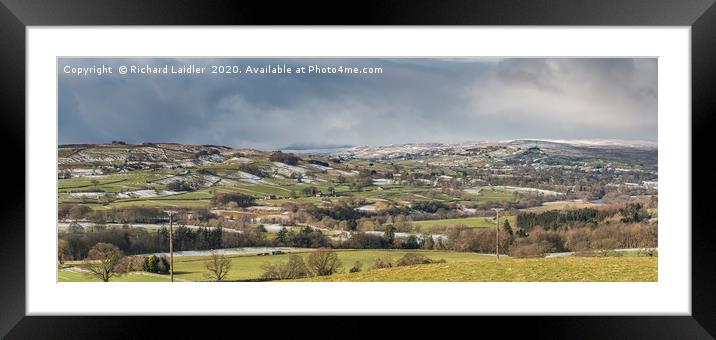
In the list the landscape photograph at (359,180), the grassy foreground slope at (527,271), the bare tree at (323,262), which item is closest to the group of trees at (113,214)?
the landscape photograph at (359,180)

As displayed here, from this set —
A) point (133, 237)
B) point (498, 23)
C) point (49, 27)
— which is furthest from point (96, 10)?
point (133, 237)

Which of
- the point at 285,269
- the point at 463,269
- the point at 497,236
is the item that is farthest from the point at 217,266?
the point at 497,236

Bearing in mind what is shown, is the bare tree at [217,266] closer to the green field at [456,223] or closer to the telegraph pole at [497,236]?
the green field at [456,223]

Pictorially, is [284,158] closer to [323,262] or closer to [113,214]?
[323,262]

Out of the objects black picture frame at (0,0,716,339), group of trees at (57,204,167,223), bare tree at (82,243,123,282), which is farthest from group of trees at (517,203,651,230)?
bare tree at (82,243,123,282)

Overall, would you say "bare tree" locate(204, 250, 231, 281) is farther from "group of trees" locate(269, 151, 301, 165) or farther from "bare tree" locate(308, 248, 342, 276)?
"group of trees" locate(269, 151, 301, 165)

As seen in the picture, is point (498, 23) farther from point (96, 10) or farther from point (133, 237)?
point (133, 237)
